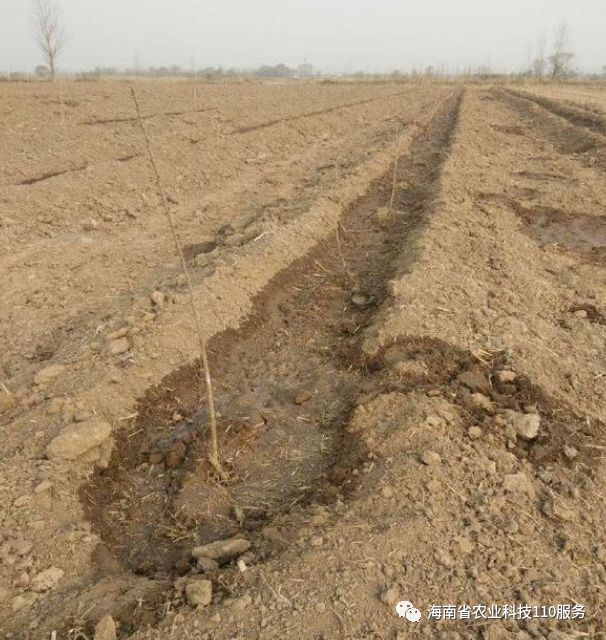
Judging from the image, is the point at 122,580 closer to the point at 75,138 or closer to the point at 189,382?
the point at 189,382

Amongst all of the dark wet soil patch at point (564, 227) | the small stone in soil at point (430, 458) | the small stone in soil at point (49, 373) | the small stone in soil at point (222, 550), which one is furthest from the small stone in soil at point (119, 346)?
the dark wet soil patch at point (564, 227)

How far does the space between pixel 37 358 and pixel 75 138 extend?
9.15 meters

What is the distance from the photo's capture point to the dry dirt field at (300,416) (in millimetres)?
2453

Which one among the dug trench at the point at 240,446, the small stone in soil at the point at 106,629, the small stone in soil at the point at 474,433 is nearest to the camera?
the small stone in soil at the point at 106,629

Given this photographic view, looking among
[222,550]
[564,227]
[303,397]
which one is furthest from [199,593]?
[564,227]

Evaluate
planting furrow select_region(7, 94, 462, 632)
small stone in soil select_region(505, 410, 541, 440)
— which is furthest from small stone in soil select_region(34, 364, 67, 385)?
small stone in soil select_region(505, 410, 541, 440)

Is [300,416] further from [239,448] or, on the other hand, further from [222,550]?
[222,550]

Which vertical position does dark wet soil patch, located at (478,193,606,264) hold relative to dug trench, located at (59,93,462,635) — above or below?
below

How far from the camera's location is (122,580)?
8.52 feet

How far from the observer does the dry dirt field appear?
8.05 feet

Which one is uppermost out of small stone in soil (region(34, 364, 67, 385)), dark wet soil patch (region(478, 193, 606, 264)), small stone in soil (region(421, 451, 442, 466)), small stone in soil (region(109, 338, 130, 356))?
small stone in soil (region(109, 338, 130, 356))

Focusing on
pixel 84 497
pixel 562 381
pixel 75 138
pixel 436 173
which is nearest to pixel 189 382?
pixel 84 497

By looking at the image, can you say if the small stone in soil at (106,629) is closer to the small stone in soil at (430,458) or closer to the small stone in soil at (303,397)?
the small stone in soil at (430,458)

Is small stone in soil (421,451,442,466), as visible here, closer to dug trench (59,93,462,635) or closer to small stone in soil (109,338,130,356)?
dug trench (59,93,462,635)
